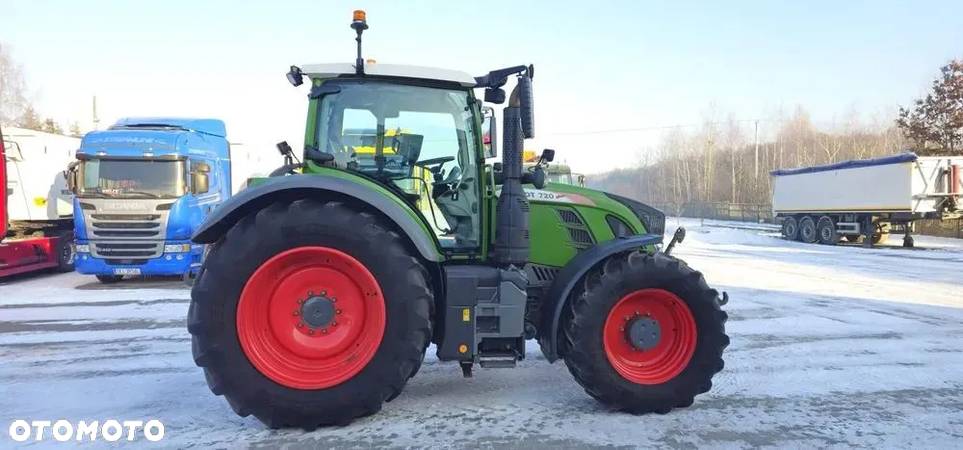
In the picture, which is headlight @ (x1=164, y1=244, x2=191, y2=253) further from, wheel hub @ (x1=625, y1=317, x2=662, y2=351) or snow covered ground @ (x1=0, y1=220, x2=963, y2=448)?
wheel hub @ (x1=625, y1=317, x2=662, y2=351)

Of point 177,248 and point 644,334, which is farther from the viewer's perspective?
point 177,248

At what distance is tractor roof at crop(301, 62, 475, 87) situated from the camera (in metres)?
4.13

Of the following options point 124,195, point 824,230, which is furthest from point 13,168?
point 824,230

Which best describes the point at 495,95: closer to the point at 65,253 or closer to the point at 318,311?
the point at 318,311

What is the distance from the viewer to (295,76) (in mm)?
4246

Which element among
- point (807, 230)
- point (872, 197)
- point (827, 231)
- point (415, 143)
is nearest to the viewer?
point (415, 143)

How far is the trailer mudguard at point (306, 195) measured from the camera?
3.71m

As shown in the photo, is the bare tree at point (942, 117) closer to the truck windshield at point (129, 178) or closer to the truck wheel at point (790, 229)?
the truck wheel at point (790, 229)

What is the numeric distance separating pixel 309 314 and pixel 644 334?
2353mm

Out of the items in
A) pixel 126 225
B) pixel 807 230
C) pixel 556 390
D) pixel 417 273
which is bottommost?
pixel 556 390

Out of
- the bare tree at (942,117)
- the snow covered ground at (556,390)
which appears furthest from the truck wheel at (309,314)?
the bare tree at (942,117)

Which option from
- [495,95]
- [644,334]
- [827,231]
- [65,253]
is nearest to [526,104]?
[495,95]

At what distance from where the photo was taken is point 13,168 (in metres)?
12.0

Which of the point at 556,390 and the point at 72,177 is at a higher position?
the point at 72,177
